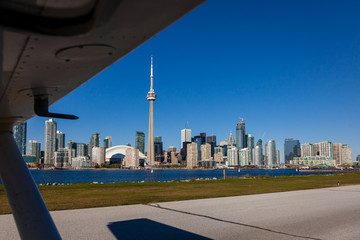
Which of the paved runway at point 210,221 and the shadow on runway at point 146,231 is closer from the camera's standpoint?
the shadow on runway at point 146,231

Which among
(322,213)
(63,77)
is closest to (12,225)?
(63,77)

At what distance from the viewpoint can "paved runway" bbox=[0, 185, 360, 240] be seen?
8.45 metres

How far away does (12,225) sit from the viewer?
30.5 ft

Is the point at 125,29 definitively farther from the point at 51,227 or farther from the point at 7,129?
the point at 7,129

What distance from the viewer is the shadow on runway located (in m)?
8.19

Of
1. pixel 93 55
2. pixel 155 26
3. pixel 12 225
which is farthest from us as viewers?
pixel 12 225

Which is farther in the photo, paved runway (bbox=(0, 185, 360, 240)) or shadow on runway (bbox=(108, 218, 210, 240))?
paved runway (bbox=(0, 185, 360, 240))

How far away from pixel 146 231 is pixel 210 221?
242 centimetres

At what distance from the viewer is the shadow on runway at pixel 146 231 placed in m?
8.19

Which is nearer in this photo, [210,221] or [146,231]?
[146,231]

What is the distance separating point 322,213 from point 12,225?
Result: 10.8 meters

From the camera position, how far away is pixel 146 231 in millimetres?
8828

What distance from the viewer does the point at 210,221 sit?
33.6 ft

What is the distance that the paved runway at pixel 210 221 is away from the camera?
8.45m
